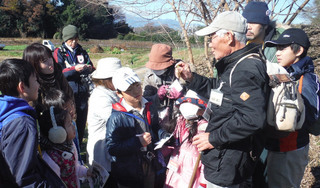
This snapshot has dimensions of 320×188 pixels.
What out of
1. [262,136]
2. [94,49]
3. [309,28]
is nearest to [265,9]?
[262,136]

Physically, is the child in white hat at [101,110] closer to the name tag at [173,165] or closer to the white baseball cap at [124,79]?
the white baseball cap at [124,79]

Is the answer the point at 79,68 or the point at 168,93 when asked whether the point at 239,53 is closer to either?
the point at 168,93

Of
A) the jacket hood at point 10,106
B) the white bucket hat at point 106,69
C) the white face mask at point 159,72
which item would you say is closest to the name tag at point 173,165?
the white face mask at point 159,72

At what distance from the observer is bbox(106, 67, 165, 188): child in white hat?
106 inches

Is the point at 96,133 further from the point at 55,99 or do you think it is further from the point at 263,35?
the point at 263,35

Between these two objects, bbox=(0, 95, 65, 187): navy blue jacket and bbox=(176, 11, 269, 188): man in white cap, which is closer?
bbox=(0, 95, 65, 187): navy blue jacket

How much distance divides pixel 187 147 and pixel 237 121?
1054 millimetres

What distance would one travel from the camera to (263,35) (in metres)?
3.40

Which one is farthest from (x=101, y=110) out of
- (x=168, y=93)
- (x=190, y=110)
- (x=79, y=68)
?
(x=79, y=68)

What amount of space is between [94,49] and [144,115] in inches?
1105

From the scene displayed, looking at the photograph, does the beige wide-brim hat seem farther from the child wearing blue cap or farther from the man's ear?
the man's ear

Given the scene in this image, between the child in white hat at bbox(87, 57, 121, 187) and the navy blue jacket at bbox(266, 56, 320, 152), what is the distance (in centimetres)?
166

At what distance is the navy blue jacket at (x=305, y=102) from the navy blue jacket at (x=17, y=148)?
207 cm

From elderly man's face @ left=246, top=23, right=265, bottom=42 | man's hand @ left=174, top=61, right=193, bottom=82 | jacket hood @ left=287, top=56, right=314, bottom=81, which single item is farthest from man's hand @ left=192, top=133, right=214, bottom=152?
elderly man's face @ left=246, top=23, right=265, bottom=42
